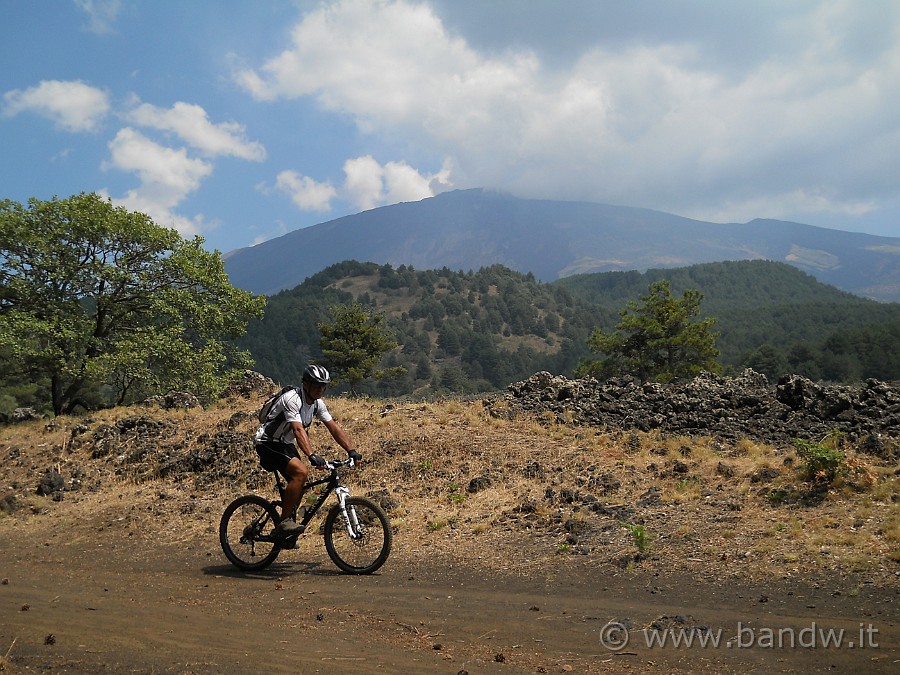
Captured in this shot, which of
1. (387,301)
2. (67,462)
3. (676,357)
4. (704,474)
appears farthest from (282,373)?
(704,474)

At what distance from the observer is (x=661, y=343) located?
145 ft

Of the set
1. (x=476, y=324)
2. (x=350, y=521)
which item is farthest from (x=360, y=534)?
(x=476, y=324)

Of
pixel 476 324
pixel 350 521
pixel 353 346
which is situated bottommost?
pixel 350 521

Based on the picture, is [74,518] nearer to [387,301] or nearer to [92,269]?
[92,269]

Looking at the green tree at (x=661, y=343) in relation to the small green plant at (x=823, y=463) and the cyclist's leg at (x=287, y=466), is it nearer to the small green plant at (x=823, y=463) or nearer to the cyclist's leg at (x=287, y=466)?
the small green plant at (x=823, y=463)

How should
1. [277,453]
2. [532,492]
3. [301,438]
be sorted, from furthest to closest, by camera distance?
[532,492] < [277,453] < [301,438]

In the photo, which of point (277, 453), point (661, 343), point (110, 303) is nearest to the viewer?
point (277, 453)

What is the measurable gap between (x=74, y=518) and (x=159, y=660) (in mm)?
7997

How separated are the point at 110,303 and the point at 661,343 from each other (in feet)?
114

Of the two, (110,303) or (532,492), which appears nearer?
(532,492)

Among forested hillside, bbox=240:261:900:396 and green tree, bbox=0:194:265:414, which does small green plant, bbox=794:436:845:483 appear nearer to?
green tree, bbox=0:194:265:414

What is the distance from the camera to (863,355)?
66.2m

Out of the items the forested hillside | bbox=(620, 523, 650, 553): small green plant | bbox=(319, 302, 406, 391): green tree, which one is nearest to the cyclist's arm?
bbox=(620, 523, 650, 553): small green plant

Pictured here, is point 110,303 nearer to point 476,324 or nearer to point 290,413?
point 290,413
